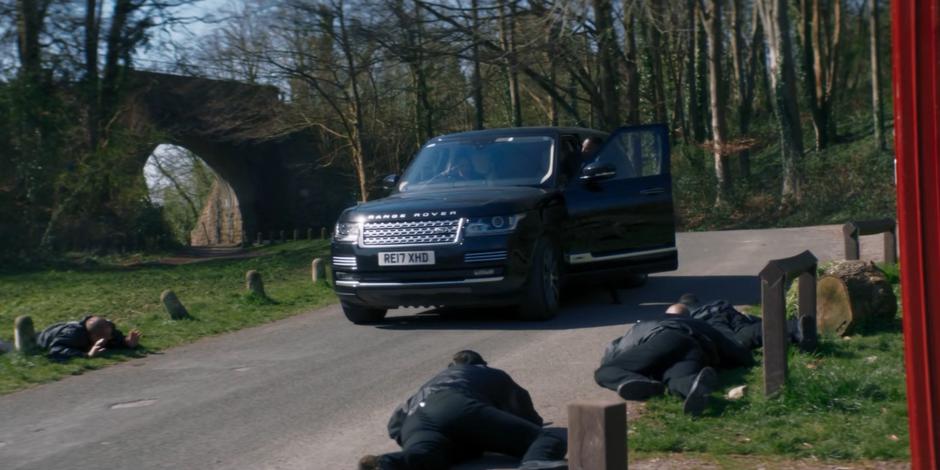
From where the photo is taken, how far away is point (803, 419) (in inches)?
251

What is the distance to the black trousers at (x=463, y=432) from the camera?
18.7 ft

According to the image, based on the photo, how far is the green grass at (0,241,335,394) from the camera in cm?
1018

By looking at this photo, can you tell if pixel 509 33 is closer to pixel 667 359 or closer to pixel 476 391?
pixel 667 359

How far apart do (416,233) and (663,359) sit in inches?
159

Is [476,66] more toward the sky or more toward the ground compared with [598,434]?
more toward the sky

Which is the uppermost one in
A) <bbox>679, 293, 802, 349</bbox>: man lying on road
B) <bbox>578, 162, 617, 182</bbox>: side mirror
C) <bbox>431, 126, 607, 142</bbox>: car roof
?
<bbox>431, 126, 607, 142</bbox>: car roof

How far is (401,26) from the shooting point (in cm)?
2750

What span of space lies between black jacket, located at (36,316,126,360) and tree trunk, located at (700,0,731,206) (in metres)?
24.2

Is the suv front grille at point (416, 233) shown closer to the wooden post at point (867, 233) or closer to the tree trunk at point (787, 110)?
the wooden post at point (867, 233)

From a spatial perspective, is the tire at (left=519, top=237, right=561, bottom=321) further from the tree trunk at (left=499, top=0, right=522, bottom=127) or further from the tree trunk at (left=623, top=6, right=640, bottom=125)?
the tree trunk at (left=623, top=6, right=640, bottom=125)

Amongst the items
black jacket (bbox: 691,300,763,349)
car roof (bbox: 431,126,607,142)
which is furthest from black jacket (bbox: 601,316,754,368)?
car roof (bbox: 431,126,607,142)

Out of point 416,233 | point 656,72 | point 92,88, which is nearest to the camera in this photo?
point 416,233

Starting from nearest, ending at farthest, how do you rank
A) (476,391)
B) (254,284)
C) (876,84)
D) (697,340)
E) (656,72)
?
(476,391) → (697,340) → (254,284) → (876,84) → (656,72)

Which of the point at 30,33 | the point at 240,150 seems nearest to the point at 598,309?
the point at 30,33
